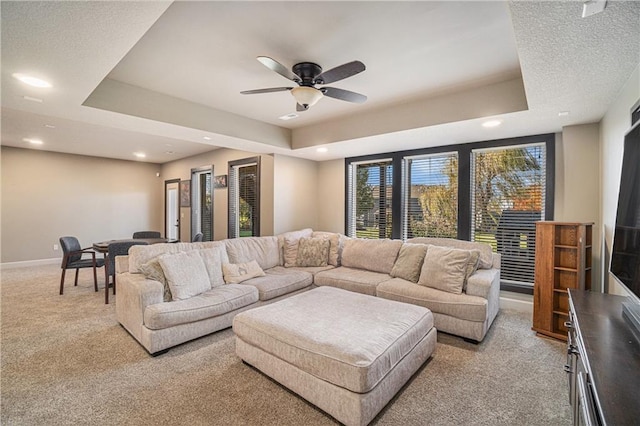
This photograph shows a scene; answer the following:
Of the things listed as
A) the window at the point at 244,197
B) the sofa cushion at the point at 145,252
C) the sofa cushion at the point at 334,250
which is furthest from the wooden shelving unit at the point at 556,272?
the window at the point at 244,197

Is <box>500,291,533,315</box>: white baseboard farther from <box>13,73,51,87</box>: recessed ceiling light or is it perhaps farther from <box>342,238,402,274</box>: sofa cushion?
<box>13,73,51,87</box>: recessed ceiling light

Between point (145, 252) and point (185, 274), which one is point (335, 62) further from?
point (145, 252)

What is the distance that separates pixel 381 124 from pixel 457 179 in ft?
5.06

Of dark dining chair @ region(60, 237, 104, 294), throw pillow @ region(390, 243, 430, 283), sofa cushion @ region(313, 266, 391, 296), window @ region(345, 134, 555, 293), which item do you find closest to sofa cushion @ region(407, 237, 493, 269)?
throw pillow @ region(390, 243, 430, 283)

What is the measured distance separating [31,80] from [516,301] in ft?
18.7

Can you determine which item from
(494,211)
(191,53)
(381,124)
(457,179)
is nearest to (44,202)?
(191,53)

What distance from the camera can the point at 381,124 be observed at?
385 centimetres

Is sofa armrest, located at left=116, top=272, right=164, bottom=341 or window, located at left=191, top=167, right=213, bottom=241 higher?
window, located at left=191, top=167, right=213, bottom=241

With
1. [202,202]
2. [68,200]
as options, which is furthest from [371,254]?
[68,200]

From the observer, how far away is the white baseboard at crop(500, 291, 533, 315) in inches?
149

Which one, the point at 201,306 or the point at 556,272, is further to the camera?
the point at 556,272

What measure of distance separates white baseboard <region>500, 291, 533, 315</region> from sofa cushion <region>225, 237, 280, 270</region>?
3.27 meters

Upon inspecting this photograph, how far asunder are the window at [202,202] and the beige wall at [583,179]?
637 cm

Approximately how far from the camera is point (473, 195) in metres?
4.27
